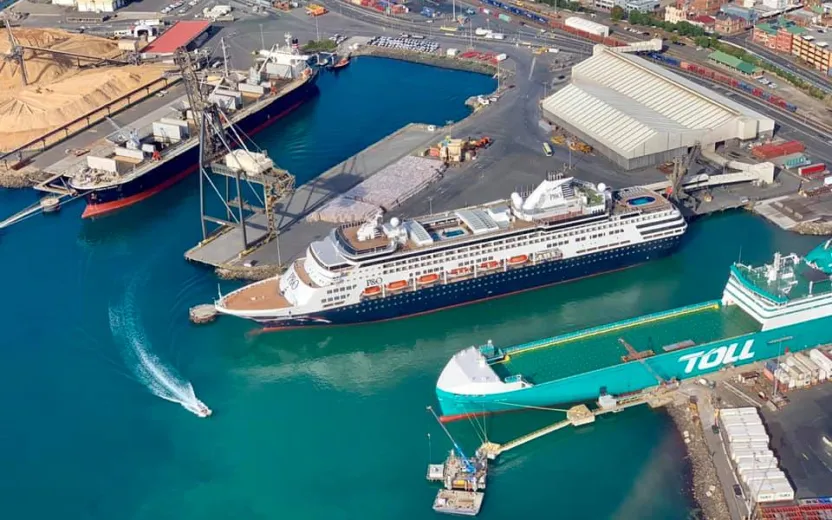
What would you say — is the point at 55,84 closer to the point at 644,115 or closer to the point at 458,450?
the point at 644,115

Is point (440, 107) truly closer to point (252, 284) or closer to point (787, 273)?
point (252, 284)

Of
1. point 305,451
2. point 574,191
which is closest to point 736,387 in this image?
point 574,191

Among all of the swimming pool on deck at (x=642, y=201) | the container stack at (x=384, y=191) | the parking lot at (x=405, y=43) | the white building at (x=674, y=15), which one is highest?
the white building at (x=674, y=15)

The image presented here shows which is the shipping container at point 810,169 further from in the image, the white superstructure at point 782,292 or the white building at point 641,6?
the white building at point 641,6

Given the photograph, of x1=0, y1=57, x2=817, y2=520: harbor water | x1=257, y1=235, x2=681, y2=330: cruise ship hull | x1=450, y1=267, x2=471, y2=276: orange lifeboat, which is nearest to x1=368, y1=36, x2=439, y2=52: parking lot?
x1=0, y1=57, x2=817, y2=520: harbor water

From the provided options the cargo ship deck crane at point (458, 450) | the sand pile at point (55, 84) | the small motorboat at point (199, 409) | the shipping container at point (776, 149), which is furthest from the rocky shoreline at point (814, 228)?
the sand pile at point (55, 84)

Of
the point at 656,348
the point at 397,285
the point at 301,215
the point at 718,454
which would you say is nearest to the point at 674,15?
the point at 301,215
